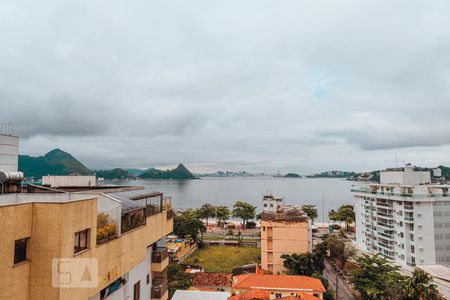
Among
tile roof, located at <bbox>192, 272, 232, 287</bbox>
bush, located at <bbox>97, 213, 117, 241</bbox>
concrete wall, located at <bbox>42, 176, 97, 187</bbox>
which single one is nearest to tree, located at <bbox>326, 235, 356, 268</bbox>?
tile roof, located at <bbox>192, 272, 232, 287</bbox>

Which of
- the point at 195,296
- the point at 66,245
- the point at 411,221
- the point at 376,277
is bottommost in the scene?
the point at 376,277

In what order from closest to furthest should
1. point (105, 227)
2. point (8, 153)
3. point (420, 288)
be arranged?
point (105, 227), point (8, 153), point (420, 288)

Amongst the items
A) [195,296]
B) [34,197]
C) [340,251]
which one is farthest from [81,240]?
[340,251]

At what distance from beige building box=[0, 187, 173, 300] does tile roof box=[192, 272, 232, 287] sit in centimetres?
2573

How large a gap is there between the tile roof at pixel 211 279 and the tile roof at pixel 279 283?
5.15m

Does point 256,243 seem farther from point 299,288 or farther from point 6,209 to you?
point 6,209

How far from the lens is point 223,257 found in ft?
178

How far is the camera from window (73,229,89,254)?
28.7 ft

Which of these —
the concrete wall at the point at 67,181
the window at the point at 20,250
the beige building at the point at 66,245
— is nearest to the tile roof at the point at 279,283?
the concrete wall at the point at 67,181

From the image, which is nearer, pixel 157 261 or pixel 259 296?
pixel 157 261

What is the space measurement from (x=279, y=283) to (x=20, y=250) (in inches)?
1101

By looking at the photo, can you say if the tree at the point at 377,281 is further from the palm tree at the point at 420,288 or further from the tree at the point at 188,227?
the tree at the point at 188,227

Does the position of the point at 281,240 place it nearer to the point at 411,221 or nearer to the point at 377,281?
the point at 377,281

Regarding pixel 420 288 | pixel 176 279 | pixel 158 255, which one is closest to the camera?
pixel 158 255
